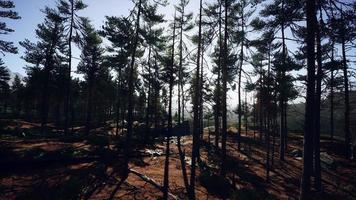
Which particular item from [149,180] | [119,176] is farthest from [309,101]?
[119,176]

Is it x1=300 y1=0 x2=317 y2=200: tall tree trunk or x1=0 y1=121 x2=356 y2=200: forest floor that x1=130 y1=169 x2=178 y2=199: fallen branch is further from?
x1=300 y1=0 x2=317 y2=200: tall tree trunk

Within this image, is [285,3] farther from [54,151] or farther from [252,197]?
[54,151]

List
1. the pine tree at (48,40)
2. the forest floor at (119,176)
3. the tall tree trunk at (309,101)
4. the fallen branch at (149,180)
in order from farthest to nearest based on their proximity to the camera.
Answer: the pine tree at (48,40), the fallen branch at (149,180), the forest floor at (119,176), the tall tree trunk at (309,101)

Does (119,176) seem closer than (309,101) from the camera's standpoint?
No

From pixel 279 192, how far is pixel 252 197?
374 centimetres

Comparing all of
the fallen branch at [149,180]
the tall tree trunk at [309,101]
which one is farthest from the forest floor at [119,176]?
the tall tree trunk at [309,101]

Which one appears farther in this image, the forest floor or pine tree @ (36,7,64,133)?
pine tree @ (36,7,64,133)

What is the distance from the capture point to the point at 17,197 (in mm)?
9586

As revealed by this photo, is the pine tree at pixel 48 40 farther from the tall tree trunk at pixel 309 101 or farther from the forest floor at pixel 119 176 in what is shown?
the tall tree trunk at pixel 309 101

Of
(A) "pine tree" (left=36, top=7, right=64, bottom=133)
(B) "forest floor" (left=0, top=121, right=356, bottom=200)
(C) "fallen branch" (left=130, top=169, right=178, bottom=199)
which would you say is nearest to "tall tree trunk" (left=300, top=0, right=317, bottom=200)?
(B) "forest floor" (left=0, top=121, right=356, bottom=200)

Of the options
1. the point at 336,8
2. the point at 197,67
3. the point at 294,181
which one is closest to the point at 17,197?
the point at 197,67

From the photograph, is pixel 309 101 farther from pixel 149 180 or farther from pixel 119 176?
pixel 119 176

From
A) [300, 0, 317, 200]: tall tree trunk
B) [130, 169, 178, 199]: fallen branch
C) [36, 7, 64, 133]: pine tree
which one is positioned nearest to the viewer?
[300, 0, 317, 200]: tall tree trunk

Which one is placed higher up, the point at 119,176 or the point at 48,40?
the point at 48,40
